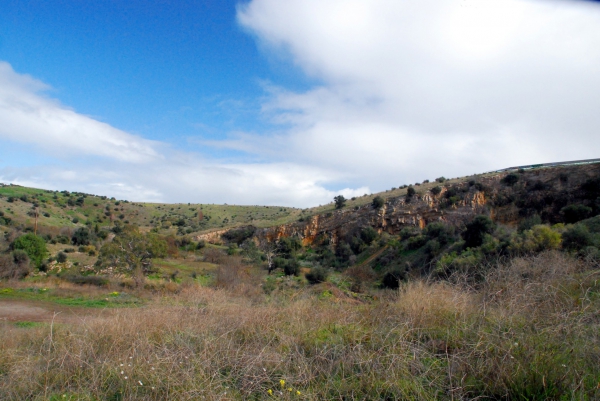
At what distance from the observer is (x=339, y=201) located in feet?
164

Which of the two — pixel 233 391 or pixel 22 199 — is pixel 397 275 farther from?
pixel 22 199

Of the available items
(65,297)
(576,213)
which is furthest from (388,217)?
(65,297)

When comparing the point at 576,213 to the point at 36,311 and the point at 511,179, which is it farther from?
the point at 36,311

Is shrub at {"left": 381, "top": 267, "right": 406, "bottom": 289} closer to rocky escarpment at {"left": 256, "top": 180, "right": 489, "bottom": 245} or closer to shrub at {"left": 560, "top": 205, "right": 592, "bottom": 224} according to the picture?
rocky escarpment at {"left": 256, "top": 180, "right": 489, "bottom": 245}

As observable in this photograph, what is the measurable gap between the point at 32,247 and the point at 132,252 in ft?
29.2

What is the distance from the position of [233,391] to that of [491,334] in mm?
3308

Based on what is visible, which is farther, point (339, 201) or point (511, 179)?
point (339, 201)

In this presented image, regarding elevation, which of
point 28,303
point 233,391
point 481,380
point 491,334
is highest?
point 491,334

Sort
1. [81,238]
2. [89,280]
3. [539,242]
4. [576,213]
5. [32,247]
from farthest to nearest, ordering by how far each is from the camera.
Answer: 1. [81,238]
2. [576,213]
3. [32,247]
4. [89,280]
5. [539,242]

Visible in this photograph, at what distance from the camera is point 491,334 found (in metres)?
4.50

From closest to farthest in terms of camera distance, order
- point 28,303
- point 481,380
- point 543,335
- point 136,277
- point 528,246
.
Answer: point 481,380, point 543,335, point 528,246, point 28,303, point 136,277

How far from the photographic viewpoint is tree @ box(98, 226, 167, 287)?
2216 cm

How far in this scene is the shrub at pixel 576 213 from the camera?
2550cm

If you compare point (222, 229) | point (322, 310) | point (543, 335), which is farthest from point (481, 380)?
point (222, 229)
